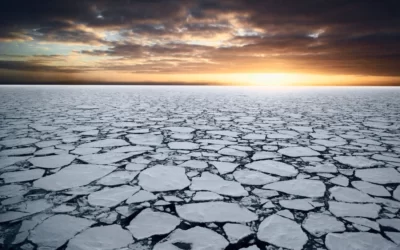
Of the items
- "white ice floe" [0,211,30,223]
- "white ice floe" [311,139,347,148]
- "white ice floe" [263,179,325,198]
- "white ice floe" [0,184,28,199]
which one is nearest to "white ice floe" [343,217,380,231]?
"white ice floe" [263,179,325,198]

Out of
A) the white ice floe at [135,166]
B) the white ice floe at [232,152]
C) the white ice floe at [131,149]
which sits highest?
the white ice floe at [232,152]

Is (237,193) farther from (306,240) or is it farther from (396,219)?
(396,219)

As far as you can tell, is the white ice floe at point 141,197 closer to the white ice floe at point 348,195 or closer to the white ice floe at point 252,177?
the white ice floe at point 252,177

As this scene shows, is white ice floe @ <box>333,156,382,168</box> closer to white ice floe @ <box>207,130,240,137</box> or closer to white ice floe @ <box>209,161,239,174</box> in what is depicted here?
white ice floe @ <box>209,161,239,174</box>

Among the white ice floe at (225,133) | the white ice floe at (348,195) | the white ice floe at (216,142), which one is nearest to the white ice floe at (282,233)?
the white ice floe at (348,195)

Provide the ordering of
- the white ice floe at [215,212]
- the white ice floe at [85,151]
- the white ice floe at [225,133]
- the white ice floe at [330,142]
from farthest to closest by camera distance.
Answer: the white ice floe at [225,133] → the white ice floe at [330,142] → the white ice floe at [85,151] → the white ice floe at [215,212]

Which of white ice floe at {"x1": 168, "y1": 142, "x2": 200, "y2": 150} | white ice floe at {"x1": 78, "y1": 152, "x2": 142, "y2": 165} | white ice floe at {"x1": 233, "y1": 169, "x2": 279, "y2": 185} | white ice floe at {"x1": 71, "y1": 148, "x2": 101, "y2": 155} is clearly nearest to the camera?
white ice floe at {"x1": 233, "y1": 169, "x2": 279, "y2": 185}

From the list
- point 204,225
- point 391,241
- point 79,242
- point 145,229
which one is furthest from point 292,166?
point 79,242
